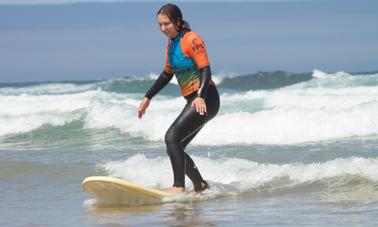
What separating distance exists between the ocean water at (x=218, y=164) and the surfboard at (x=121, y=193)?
0.12 m

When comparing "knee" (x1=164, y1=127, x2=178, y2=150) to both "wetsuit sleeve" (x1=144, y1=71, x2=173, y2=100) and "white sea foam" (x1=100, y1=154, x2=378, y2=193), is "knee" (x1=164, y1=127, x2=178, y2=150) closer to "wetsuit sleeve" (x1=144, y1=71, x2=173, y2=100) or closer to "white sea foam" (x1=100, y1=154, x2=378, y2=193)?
"wetsuit sleeve" (x1=144, y1=71, x2=173, y2=100)

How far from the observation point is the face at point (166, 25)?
6.79m

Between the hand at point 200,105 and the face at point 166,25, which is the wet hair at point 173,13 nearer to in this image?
the face at point 166,25

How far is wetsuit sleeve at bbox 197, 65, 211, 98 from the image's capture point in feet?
22.0

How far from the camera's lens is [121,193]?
7.09 metres

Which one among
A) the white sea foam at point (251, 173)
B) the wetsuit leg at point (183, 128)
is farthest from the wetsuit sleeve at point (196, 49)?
the white sea foam at point (251, 173)

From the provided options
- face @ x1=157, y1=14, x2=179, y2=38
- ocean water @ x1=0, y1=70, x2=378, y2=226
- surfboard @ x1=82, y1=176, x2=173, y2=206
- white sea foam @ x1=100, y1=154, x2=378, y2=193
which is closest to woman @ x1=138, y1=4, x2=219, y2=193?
face @ x1=157, y1=14, x2=179, y2=38

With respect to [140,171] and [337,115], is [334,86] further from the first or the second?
[140,171]

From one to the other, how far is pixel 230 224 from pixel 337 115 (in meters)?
9.79

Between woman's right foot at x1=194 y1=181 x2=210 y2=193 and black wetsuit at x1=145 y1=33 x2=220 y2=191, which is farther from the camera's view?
woman's right foot at x1=194 y1=181 x2=210 y2=193

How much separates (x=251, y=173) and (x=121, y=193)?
2017 millimetres

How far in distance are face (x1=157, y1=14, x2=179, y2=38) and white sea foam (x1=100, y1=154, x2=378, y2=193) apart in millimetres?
1531

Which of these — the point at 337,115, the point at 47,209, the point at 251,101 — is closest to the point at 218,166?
the point at 47,209

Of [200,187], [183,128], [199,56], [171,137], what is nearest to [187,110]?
[183,128]
